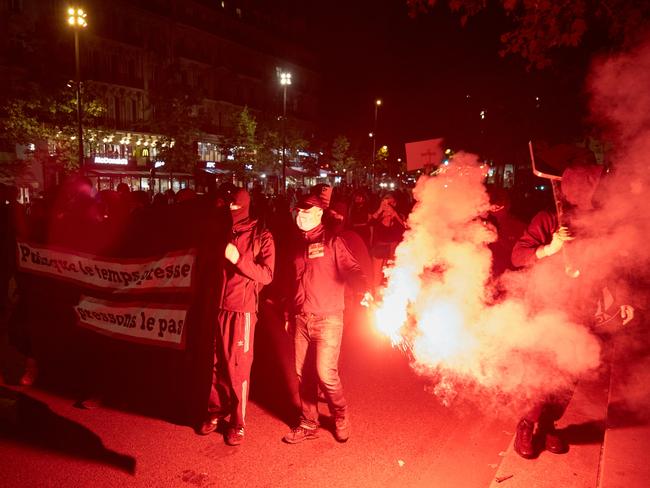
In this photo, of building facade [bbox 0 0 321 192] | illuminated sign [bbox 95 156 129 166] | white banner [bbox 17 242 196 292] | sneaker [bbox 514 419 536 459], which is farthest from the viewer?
illuminated sign [bbox 95 156 129 166]

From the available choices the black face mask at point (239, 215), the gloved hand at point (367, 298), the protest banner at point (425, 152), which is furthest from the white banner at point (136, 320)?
the protest banner at point (425, 152)

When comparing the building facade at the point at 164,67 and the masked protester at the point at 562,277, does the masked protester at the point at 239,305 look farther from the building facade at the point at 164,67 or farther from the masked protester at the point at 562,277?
the building facade at the point at 164,67

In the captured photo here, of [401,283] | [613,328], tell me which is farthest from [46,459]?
[613,328]

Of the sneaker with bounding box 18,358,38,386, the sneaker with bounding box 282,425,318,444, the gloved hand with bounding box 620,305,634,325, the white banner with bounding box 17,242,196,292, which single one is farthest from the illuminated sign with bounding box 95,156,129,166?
the gloved hand with bounding box 620,305,634,325

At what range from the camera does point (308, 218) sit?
4.38 meters

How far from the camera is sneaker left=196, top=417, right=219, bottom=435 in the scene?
178 inches

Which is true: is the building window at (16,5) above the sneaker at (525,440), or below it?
above

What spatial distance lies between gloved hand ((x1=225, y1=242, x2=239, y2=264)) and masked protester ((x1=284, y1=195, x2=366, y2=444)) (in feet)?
2.15

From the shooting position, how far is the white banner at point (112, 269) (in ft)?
13.1

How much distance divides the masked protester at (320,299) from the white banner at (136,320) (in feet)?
3.31

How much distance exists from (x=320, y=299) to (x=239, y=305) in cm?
66

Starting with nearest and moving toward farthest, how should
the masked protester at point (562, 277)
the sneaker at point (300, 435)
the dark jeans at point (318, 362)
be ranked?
the masked protester at point (562, 277) → the dark jeans at point (318, 362) → the sneaker at point (300, 435)

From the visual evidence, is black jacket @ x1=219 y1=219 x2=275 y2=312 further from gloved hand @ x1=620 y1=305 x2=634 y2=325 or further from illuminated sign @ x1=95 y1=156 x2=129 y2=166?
illuminated sign @ x1=95 y1=156 x2=129 y2=166

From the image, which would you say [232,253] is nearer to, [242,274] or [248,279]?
[242,274]
